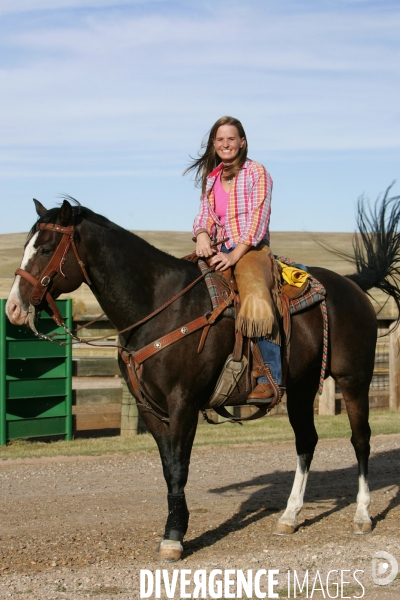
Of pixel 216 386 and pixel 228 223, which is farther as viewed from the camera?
pixel 228 223

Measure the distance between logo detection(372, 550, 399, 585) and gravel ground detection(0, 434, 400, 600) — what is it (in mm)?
59

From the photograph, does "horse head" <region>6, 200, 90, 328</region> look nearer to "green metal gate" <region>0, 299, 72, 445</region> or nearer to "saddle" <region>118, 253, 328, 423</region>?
"saddle" <region>118, 253, 328, 423</region>

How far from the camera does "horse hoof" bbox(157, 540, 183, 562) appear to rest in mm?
5977

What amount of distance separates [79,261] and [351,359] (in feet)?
9.05

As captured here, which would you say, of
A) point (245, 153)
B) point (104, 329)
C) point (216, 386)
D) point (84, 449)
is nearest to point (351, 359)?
point (216, 386)

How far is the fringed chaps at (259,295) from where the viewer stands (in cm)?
626

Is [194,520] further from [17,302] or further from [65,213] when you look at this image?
[65,213]

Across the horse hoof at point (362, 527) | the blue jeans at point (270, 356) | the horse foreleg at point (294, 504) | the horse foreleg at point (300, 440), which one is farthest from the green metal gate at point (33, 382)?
the horse hoof at point (362, 527)

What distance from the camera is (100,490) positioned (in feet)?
28.5

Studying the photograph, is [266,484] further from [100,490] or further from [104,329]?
[104,329]

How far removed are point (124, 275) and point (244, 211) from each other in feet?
4.07

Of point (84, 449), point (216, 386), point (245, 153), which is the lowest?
point (84, 449)

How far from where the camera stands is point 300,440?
7496mm

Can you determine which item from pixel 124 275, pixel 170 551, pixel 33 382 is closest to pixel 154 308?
pixel 124 275
